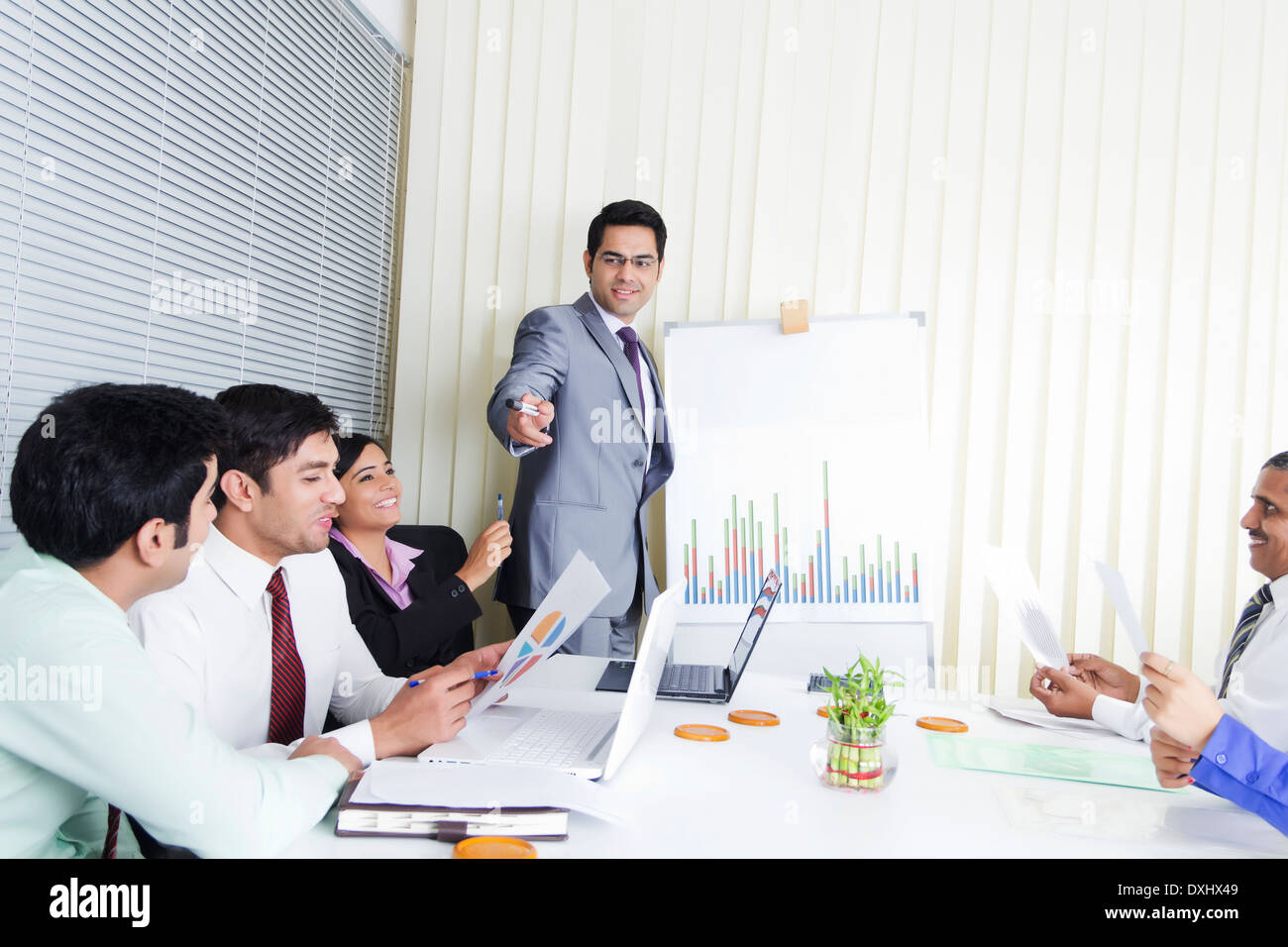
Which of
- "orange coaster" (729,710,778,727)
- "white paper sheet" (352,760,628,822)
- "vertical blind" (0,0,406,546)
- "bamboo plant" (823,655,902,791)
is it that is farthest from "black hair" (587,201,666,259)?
"white paper sheet" (352,760,628,822)

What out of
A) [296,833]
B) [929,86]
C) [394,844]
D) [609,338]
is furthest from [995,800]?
[929,86]

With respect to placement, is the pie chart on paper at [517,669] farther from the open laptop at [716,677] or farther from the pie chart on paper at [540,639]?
the open laptop at [716,677]

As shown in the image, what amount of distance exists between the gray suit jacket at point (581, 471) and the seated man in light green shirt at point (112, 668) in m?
1.58

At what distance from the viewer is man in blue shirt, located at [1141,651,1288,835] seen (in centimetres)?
115

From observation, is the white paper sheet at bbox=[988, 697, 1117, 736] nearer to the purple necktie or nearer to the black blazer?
the black blazer

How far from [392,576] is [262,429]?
0.98 metres

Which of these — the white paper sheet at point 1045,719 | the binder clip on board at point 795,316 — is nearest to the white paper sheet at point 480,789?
the white paper sheet at point 1045,719

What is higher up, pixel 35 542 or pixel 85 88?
pixel 85 88

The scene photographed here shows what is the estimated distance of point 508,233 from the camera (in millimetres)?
3330

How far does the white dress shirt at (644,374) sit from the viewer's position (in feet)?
9.75

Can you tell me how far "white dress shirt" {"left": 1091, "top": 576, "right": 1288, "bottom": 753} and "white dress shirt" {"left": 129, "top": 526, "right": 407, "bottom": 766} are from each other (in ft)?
4.36

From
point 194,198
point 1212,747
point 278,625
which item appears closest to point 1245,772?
point 1212,747

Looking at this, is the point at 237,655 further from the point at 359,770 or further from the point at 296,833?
the point at 296,833

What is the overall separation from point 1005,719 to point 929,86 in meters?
2.31
